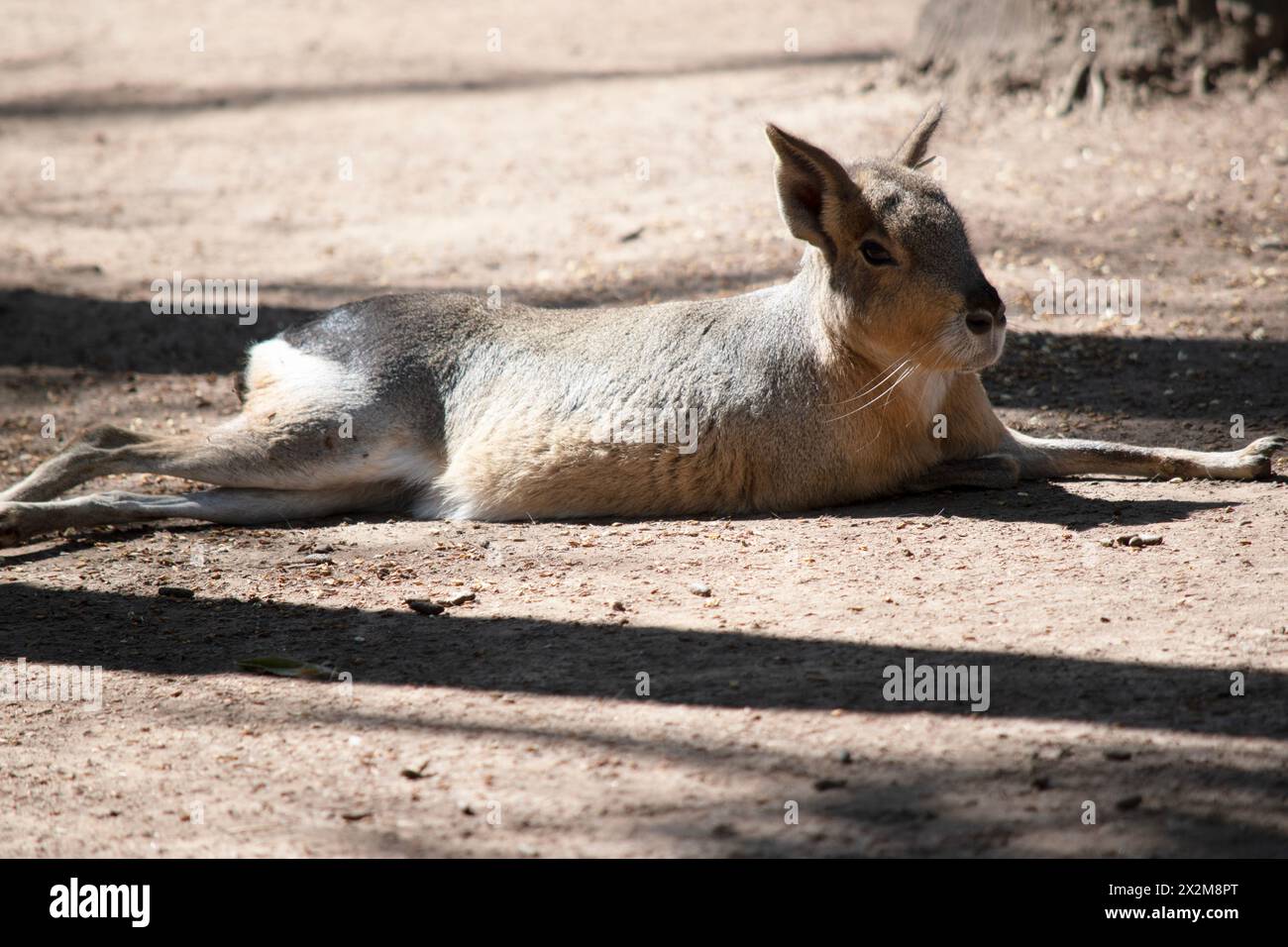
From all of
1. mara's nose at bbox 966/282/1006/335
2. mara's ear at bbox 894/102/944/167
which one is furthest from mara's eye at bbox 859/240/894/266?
mara's ear at bbox 894/102/944/167

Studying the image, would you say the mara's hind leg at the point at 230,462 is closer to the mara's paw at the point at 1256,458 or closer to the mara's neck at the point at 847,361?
the mara's neck at the point at 847,361

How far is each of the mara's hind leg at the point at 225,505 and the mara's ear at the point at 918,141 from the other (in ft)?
8.14

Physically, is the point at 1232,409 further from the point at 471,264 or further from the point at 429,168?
the point at 429,168

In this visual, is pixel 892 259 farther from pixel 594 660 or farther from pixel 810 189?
pixel 594 660

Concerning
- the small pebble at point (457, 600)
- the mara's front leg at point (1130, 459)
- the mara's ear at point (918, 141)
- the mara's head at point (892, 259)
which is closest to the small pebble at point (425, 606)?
the small pebble at point (457, 600)

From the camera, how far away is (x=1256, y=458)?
5246 millimetres

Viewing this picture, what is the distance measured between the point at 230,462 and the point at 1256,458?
13.3 feet

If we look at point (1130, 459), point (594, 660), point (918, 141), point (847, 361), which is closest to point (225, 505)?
point (594, 660)

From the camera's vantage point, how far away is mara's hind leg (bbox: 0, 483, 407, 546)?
5.78m

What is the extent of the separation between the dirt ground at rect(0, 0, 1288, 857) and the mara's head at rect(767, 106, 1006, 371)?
2.17 ft

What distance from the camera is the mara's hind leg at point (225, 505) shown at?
578 cm

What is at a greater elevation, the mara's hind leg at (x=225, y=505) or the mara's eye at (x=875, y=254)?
the mara's eye at (x=875, y=254)

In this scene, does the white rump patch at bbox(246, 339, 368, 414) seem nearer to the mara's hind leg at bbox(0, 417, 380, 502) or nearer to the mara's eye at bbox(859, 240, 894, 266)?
the mara's hind leg at bbox(0, 417, 380, 502)

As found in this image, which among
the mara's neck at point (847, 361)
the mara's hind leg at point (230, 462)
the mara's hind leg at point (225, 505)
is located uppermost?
the mara's neck at point (847, 361)
